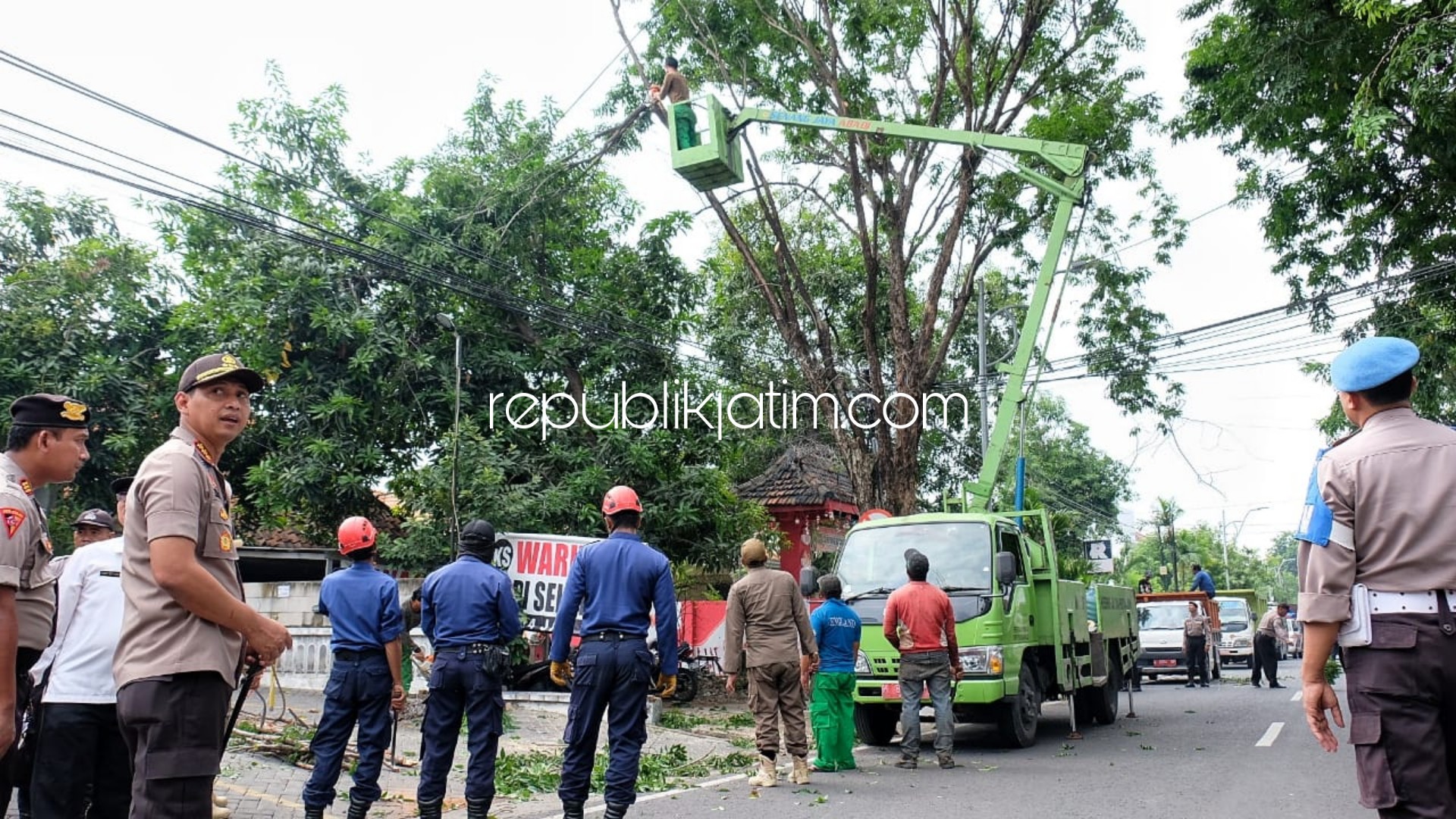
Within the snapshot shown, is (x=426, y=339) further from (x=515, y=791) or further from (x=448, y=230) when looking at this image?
(x=515, y=791)

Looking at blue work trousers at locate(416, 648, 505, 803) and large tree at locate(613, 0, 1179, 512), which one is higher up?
large tree at locate(613, 0, 1179, 512)

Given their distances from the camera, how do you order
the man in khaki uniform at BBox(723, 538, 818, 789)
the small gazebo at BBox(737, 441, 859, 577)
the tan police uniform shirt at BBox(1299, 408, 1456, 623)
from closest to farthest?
the tan police uniform shirt at BBox(1299, 408, 1456, 623) → the man in khaki uniform at BBox(723, 538, 818, 789) → the small gazebo at BBox(737, 441, 859, 577)

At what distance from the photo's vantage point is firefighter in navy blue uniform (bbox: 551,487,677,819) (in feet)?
23.0

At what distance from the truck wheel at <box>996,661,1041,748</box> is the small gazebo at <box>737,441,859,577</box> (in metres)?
13.3

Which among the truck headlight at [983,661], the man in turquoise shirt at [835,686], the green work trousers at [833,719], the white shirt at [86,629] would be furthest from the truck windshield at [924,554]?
the white shirt at [86,629]

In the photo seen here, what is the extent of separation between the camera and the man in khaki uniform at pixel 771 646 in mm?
9586

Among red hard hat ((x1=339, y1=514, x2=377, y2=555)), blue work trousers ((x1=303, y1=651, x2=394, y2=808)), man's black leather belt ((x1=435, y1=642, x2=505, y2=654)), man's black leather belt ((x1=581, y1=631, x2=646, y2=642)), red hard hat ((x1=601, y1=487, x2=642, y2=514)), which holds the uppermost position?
red hard hat ((x1=601, y1=487, x2=642, y2=514))

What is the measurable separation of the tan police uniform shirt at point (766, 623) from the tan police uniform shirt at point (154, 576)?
243 inches

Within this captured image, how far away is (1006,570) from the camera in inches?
448

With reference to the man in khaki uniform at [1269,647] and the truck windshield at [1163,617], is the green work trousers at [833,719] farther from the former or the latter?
the truck windshield at [1163,617]

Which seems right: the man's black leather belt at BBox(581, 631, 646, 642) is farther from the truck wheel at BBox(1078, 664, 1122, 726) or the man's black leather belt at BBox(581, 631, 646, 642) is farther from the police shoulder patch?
the truck wheel at BBox(1078, 664, 1122, 726)

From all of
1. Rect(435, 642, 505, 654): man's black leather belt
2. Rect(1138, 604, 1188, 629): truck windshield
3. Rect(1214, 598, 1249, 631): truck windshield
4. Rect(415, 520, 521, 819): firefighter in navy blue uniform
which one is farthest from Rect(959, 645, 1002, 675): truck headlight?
Rect(1214, 598, 1249, 631): truck windshield

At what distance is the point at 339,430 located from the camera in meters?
18.3

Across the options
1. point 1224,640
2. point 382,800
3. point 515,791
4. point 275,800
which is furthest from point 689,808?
point 1224,640
